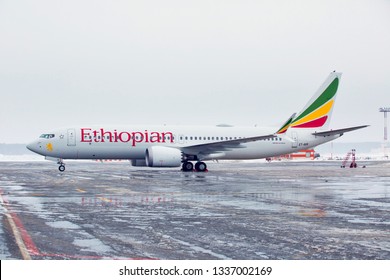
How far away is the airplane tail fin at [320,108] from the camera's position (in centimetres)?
4572

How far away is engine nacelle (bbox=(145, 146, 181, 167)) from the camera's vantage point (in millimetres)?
37375

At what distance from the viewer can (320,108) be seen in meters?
46.0

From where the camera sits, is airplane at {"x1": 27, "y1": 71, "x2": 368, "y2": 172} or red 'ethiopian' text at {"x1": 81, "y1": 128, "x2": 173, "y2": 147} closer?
airplane at {"x1": 27, "y1": 71, "x2": 368, "y2": 172}

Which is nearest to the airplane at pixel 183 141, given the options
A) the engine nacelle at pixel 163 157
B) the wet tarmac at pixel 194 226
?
the engine nacelle at pixel 163 157

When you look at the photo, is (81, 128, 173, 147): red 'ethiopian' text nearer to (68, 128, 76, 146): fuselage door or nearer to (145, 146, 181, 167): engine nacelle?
(68, 128, 76, 146): fuselage door

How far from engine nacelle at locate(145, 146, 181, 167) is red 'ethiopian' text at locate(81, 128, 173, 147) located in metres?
1.77

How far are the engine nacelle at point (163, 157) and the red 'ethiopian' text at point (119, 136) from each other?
1771 millimetres

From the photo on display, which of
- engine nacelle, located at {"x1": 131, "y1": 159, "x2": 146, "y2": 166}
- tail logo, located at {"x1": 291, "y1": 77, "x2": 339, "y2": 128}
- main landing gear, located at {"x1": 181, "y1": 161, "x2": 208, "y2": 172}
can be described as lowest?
main landing gear, located at {"x1": 181, "y1": 161, "x2": 208, "y2": 172}

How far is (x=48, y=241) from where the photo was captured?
950 cm

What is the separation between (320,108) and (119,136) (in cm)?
1727

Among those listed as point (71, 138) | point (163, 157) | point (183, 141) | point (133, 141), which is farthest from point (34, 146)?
point (183, 141)

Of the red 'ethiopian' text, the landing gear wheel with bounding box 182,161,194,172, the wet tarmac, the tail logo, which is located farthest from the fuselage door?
the wet tarmac

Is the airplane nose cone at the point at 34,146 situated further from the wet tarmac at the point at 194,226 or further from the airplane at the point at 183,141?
the wet tarmac at the point at 194,226

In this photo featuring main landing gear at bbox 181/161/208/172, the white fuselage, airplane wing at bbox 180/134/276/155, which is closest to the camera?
the white fuselage
